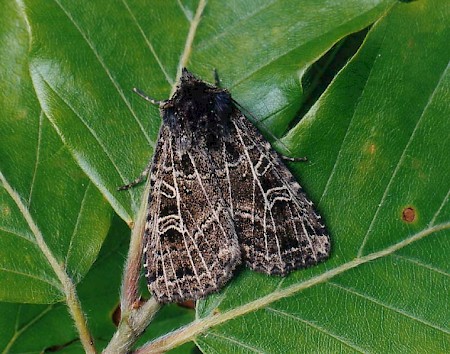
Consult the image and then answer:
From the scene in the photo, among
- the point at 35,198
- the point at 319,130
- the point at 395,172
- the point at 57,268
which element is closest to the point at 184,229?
the point at 57,268

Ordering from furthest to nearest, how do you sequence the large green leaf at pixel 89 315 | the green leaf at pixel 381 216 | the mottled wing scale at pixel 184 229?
the large green leaf at pixel 89 315 → the mottled wing scale at pixel 184 229 → the green leaf at pixel 381 216

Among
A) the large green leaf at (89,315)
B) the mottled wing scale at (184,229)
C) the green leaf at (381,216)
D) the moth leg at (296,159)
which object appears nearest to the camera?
the green leaf at (381,216)

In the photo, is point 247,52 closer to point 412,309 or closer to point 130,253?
point 130,253

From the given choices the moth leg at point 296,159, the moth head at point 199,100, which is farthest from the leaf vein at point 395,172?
the moth head at point 199,100

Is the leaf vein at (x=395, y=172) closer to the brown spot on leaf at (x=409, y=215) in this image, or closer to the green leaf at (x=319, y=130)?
the green leaf at (x=319, y=130)

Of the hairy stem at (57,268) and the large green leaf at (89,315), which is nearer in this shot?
the hairy stem at (57,268)

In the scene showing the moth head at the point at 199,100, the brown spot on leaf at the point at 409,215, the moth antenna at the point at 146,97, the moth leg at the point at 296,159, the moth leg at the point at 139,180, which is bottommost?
the brown spot on leaf at the point at 409,215
